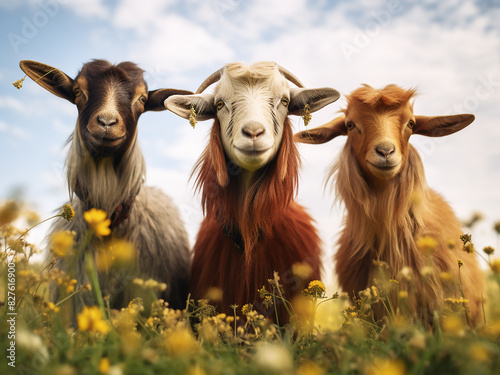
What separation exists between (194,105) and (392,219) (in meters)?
2.02

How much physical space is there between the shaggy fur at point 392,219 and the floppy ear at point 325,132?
0.20m

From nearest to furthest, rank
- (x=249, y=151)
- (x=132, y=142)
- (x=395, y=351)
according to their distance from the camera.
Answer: (x=395, y=351), (x=249, y=151), (x=132, y=142)

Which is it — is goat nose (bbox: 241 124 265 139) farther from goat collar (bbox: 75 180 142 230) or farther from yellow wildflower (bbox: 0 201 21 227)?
yellow wildflower (bbox: 0 201 21 227)

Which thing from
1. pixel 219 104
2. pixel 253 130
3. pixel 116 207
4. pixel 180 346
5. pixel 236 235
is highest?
pixel 219 104

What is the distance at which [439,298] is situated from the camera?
314 centimetres

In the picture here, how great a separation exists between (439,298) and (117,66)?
3441 mm

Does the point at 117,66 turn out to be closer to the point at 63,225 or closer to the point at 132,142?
the point at 132,142

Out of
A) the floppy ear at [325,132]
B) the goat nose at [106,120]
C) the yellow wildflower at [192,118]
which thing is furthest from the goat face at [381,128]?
the goat nose at [106,120]

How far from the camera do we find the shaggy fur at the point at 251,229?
10.6 ft

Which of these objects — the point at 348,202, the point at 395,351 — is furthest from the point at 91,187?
the point at 395,351

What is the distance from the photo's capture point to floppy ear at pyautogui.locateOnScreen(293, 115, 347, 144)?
3789 millimetres

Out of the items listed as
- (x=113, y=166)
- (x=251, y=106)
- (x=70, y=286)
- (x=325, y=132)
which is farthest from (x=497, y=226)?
(x=113, y=166)
